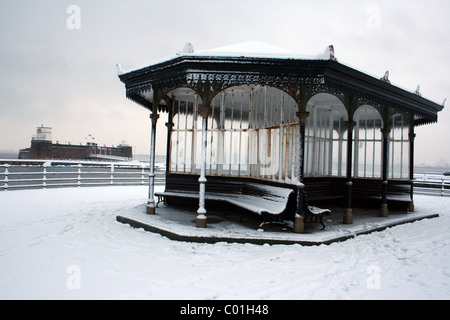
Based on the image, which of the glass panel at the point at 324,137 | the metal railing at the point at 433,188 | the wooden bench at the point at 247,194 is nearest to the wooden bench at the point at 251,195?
the wooden bench at the point at 247,194

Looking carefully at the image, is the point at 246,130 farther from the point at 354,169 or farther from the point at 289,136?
the point at 354,169

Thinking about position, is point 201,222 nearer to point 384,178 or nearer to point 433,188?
point 384,178

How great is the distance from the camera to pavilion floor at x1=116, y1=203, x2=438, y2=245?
564cm

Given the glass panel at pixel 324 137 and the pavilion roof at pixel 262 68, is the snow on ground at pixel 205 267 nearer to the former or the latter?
the pavilion roof at pixel 262 68

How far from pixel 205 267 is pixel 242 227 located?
2316 millimetres

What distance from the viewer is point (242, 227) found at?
6547 mm

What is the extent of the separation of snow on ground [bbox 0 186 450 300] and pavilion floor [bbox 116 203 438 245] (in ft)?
0.66

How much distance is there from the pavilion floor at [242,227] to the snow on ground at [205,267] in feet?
0.66

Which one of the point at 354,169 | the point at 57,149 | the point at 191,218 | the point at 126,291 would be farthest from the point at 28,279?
the point at 57,149

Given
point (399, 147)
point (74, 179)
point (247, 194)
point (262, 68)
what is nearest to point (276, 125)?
point (262, 68)

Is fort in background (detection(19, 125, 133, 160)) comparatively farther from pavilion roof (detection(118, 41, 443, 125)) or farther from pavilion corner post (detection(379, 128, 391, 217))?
pavilion corner post (detection(379, 128, 391, 217))

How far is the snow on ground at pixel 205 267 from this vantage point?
11.5ft

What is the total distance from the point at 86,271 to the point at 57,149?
78.9 meters
